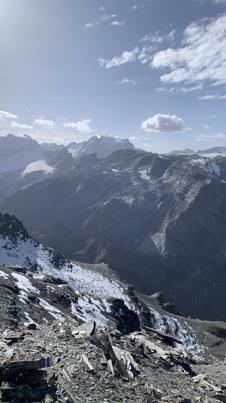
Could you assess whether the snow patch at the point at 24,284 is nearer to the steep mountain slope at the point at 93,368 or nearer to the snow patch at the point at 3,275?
the snow patch at the point at 3,275

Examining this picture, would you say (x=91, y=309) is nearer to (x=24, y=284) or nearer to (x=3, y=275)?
(x=24, y=284)

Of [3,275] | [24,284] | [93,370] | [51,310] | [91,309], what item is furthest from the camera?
[91,309]

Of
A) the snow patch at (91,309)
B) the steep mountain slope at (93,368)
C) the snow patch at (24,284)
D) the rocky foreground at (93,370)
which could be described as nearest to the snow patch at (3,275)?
the snow patch at (24,284)

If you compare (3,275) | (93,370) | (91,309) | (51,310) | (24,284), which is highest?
(93,370)

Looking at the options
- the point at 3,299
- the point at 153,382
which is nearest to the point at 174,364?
the point at 153,382

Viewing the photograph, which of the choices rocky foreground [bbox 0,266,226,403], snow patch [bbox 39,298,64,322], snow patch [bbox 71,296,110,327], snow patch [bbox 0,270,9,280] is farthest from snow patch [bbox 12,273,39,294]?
rocky foreground [bbox 0,266,226,403]

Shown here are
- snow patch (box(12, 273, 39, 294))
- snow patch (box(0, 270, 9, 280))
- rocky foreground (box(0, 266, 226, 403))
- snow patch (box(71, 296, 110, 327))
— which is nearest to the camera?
rocky foreground (box(0, 266, 226, 403))

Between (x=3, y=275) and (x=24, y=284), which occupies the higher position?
(x=3, y=275)

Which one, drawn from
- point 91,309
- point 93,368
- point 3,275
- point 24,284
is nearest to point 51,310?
point 24,284

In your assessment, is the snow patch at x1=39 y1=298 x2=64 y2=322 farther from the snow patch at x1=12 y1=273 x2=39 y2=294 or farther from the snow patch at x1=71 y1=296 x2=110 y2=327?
the snow patch at x1=71 y1=296 x2=110 y2=327

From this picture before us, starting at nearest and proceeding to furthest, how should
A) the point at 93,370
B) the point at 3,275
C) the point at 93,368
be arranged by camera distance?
the point at 93,370, the point at 93,368, the point at 3,275

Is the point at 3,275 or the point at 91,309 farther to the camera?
the point at 91,309
